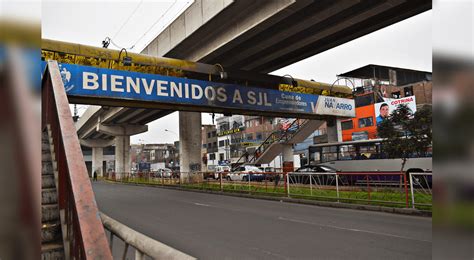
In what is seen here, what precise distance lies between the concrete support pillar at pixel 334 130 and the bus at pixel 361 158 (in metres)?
0.56

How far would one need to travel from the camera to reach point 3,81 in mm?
968

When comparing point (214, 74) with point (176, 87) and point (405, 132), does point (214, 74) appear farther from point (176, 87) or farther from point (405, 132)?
point (405, 132)

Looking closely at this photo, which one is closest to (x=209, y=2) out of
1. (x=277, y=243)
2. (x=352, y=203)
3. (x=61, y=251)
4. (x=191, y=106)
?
(x=191, y=106)

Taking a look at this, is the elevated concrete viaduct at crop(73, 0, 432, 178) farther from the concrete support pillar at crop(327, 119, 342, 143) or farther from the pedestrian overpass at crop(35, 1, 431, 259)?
the concrete support pillar at crop(327, 119, 342, 143)

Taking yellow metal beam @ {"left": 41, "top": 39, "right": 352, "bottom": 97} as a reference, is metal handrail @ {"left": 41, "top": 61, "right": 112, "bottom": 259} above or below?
below

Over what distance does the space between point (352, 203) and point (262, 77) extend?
8.69 metres

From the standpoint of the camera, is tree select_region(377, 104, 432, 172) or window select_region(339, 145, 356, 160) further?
window select_region(339, 145, 356, 160)

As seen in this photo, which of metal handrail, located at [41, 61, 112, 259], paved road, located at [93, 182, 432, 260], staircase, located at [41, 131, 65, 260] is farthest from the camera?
paved road, located at [93, 182, 432, 260]

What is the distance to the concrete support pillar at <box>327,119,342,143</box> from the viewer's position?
2541 centimetres

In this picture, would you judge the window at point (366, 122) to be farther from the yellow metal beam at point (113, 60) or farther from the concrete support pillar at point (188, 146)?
the yellow metal beam at point (113, 60)

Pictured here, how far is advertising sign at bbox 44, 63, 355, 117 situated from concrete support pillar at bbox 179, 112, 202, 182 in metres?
8.18

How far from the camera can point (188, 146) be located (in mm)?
25594

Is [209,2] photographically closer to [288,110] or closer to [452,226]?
[288,110]

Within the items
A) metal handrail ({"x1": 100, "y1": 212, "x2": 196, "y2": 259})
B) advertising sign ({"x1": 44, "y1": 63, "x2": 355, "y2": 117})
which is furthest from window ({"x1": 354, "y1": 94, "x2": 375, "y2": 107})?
metal handrail ({"x1": 100, "y1": 212, "x2": 196, "y2": 259})
